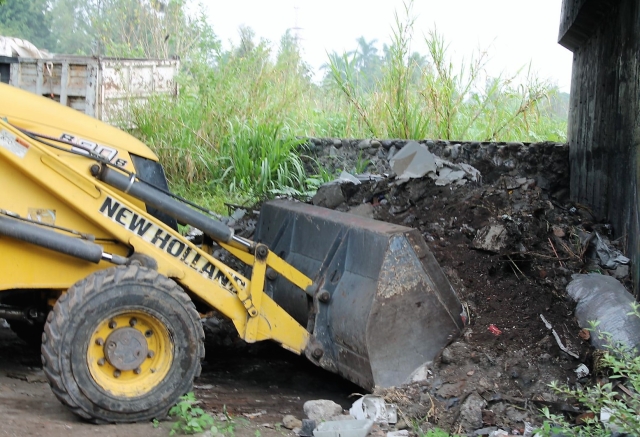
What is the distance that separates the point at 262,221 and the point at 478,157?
246 centimetres

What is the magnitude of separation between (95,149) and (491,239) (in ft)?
9.23

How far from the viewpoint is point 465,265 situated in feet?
18.0

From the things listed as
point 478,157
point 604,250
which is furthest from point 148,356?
point 478,157

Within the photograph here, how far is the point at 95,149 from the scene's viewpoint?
175 inches

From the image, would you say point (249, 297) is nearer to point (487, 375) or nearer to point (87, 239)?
point (87, 239)

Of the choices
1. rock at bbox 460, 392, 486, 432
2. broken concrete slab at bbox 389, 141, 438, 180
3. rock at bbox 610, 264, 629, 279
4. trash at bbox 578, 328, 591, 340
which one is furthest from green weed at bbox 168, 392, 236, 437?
broken concrete slab at bbox 389, 141, 438, 180

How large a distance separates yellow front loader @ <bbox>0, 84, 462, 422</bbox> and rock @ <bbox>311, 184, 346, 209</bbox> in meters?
1.50

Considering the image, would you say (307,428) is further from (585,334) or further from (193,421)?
(585,334)

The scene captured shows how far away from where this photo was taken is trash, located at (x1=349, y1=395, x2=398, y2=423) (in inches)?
A: 163

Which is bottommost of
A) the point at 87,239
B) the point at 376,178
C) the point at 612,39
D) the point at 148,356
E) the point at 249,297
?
the point at 148,356

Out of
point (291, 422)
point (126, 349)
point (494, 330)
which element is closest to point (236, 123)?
point (494, 330)

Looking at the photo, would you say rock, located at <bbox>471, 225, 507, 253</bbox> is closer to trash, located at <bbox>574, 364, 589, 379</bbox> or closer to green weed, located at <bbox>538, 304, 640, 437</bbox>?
trash, located at <bbox>574, 364, 589, 379</bbox>

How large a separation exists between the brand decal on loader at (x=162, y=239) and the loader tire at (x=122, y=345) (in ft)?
0.89

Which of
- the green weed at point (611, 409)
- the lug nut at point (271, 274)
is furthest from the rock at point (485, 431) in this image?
the lug nut at point (271, 274)
